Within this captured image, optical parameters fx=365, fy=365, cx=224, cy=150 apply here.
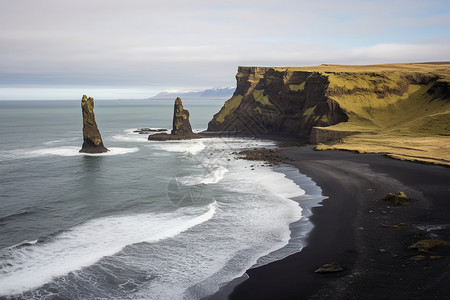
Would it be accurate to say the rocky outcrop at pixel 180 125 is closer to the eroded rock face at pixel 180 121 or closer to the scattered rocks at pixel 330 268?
the eroded rock face at pixel 180 121

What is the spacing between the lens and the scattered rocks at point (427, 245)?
15.8 metres

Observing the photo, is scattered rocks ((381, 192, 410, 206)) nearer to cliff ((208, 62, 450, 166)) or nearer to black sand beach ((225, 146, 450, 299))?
black sand beach ((225, 146, 450, 299))

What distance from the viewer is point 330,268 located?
49.6ft

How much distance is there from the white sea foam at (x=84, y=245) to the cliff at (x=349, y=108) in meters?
30.6

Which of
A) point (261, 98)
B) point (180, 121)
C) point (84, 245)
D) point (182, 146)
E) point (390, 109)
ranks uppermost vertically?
Answer: point (261, 98)

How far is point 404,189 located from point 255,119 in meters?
78.6

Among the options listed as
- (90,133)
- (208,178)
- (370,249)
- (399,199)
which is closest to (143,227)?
(370,249)

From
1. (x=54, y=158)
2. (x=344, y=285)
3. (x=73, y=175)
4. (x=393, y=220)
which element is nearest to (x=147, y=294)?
(x=344, y=285)

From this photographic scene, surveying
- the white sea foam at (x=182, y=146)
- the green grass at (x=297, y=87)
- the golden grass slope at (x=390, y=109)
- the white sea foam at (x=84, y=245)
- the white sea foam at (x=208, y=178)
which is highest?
the green grass at (x=297, y=87)

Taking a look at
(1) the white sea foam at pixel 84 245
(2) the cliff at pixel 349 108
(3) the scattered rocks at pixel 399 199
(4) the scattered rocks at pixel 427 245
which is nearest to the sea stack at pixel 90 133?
(2) the cliff at pixel 349 108

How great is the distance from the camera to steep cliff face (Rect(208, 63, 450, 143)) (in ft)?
234

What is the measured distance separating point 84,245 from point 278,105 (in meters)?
84.5

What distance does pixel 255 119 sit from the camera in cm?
10512

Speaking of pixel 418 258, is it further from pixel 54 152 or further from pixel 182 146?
pixel 182 146
